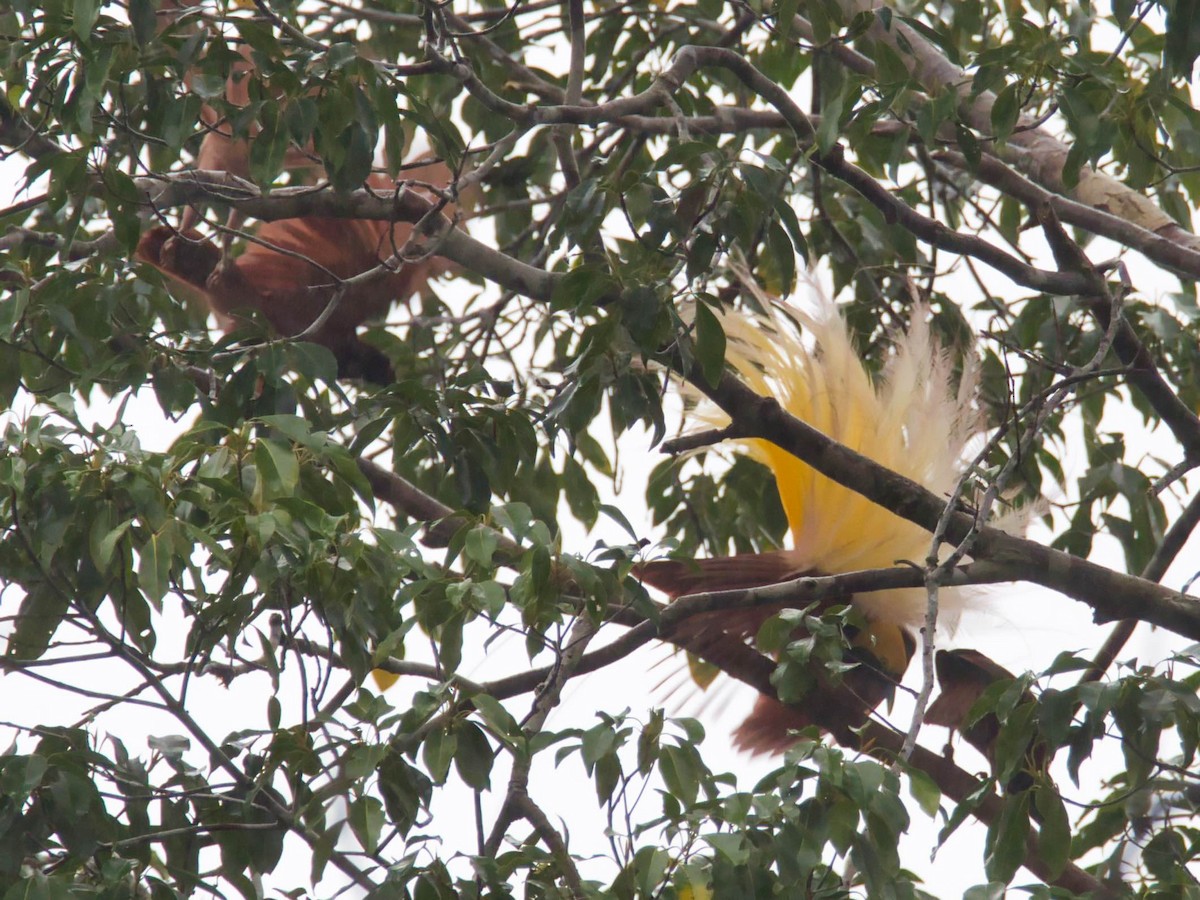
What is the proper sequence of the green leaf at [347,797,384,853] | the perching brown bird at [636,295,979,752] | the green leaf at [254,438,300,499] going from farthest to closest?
Answer: the perching brown bird at [636,295,979,752] < the green leaf at [254,438,300,499] < the green leaf at [347,797,384,853]

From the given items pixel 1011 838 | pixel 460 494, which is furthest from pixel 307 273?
pixel 1011 838

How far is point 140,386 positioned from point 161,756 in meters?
0.49

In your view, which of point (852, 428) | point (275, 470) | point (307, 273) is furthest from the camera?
point (307, 273)

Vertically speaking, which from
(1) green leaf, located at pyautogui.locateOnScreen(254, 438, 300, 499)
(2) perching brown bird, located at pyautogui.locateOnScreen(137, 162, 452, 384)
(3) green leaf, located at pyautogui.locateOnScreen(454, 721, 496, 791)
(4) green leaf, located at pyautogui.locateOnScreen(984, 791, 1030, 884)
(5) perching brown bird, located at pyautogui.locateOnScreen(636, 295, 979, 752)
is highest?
(2) perching brown bird, located at pyautogui.locateOnScreen(137, 162, 452, 384)

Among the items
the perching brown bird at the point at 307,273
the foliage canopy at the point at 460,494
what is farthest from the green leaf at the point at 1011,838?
the perching brown bird at the point at 307,273

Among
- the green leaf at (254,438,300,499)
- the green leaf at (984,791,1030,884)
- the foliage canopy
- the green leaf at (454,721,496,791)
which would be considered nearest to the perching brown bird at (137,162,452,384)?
the foliage canopy

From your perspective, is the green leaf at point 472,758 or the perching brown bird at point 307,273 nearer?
the green leaf at point 472,758

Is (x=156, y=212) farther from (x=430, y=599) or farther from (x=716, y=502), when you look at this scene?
(x=716, y=502)

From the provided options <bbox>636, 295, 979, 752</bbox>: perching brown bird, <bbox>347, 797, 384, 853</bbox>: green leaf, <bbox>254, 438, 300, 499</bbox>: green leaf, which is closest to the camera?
<bbox>347, 797, 384, 853</bbox>: green leaf

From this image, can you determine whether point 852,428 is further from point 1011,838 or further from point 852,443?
point 1011,838

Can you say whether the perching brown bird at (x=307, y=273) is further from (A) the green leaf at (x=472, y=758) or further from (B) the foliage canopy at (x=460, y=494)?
(A) the green leaf at (x=472, y=758)

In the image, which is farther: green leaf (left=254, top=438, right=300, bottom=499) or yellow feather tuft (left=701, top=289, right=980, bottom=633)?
yellow feather tuft (left=701, top=289, right=980, bottom=633)

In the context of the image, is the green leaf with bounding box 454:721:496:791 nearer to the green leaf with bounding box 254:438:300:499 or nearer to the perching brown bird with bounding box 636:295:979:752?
the green leaf with bounding box 254:438:300:499

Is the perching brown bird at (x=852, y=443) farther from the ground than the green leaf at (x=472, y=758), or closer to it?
farther from the ground
